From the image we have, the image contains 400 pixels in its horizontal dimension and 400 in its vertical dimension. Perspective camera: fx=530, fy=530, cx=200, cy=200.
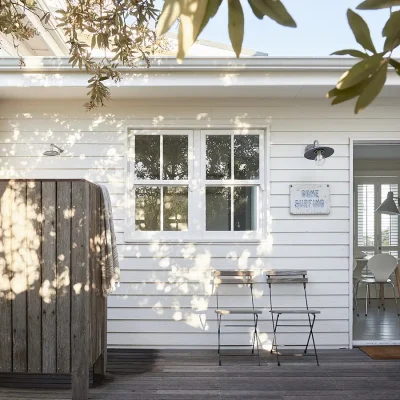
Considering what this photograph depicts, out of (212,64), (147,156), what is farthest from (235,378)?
(212,64)

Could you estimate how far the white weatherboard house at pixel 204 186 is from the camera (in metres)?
5.29

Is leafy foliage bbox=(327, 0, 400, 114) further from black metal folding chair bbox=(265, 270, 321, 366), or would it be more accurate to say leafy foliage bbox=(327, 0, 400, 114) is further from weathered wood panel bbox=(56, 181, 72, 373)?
black metal folding chair bbox=(265, 270, 321, 366)

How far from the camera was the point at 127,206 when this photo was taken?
5336 mm

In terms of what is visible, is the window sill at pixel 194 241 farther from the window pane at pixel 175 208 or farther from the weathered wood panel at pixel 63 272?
the weathered wood panel at pixel 63 272

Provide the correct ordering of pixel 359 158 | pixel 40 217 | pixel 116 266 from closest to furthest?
pixel 40 217 → pixel 116 266 → pixel 359 158

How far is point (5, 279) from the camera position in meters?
3.82

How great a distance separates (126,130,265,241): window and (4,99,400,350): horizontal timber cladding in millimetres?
120

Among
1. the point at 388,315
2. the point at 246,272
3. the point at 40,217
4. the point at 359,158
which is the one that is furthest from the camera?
the point at 359,158

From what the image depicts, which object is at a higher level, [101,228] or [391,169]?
[391,169]

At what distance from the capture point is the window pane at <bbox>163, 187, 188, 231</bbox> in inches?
212

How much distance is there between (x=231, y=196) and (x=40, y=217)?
216 cm

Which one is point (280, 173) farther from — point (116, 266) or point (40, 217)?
point (40, 217)

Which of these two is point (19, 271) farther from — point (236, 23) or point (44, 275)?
point (236, 23)

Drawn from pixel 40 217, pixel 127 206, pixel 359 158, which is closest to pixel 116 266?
pixel 40 217
